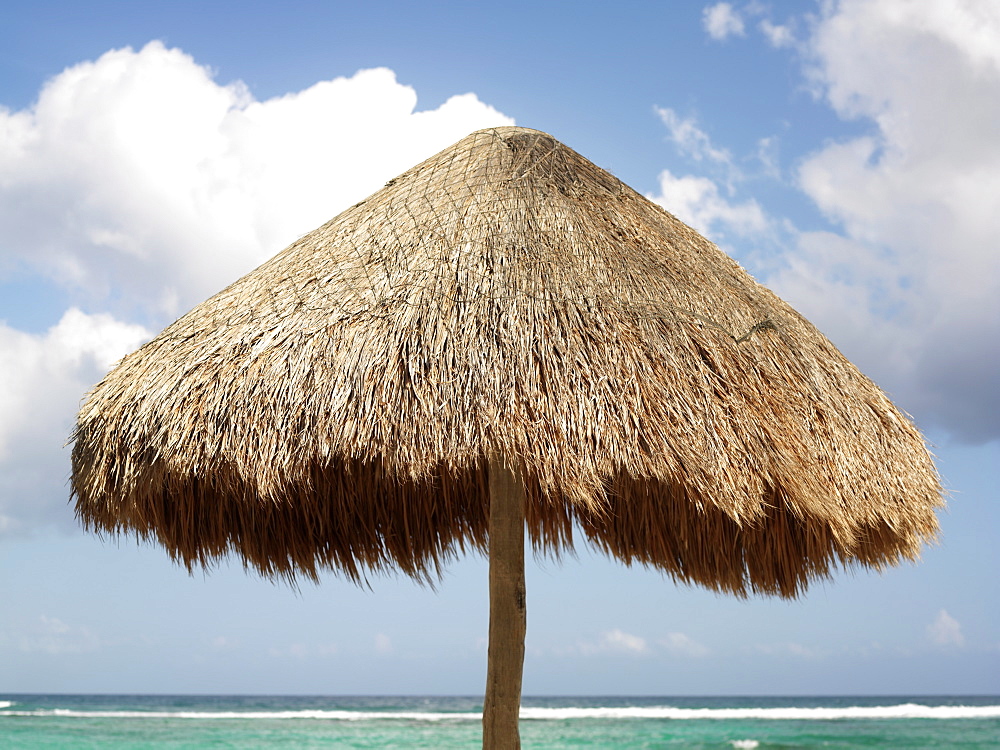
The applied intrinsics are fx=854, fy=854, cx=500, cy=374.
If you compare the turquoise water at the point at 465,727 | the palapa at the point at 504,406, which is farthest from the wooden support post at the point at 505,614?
the turquoise water at the point at 465,727

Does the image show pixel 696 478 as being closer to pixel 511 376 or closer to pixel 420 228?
pixel 511 376

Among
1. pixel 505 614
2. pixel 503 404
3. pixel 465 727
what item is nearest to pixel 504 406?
pixel 503 404

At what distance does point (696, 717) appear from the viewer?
20750 millimetres

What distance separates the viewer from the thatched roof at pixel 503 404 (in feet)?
9.50

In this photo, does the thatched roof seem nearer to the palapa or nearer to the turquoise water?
the palapa

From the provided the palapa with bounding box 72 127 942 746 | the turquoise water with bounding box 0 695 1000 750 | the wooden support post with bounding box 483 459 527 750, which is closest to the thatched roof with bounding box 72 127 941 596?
the palapa with bounding box 72 127 942 746

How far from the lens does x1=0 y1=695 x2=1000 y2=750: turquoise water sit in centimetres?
1417

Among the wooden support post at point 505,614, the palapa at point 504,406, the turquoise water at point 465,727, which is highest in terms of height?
the palapa at point 504,406

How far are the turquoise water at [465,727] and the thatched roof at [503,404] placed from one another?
34.9ft

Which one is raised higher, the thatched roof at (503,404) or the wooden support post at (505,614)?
the thatched roof at (503,404)

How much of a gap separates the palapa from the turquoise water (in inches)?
419

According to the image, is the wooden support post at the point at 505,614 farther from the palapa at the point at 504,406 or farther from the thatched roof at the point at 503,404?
the thatched roof at the point at 503,404

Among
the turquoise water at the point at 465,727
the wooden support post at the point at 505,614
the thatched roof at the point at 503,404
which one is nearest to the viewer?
the thatched roof at the point at 503,404

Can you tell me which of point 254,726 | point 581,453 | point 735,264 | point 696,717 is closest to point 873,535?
point 735,264
